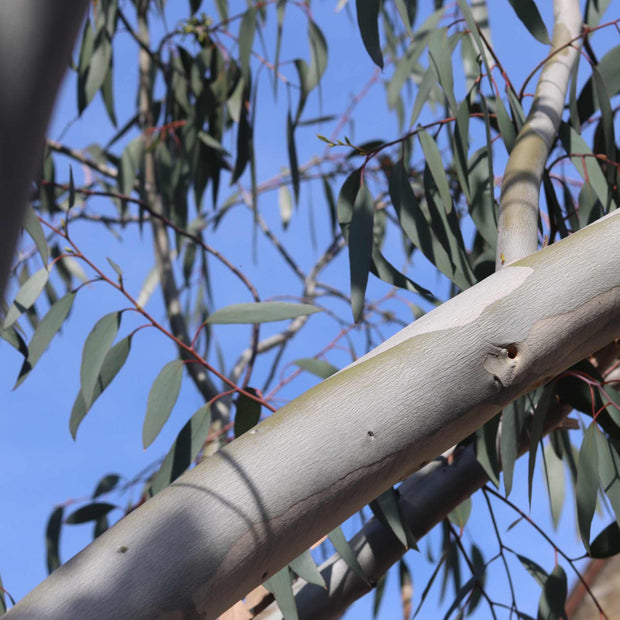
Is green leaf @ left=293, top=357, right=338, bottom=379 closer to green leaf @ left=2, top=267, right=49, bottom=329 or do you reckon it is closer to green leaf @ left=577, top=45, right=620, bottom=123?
green leaf @ left=2, top=267, right=49, bottom=329

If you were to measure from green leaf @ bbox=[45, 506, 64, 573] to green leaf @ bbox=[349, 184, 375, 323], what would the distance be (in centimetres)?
101

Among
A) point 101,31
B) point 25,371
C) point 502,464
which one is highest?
point 101,31

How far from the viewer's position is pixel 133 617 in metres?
0.43

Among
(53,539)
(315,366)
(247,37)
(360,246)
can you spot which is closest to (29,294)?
(315,366)

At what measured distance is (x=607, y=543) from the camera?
3.14 ft

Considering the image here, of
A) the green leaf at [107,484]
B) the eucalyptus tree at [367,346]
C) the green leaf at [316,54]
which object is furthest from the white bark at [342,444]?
the green leaf at [316,54]

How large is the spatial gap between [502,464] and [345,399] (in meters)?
0.47

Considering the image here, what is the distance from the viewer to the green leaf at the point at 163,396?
99 cm

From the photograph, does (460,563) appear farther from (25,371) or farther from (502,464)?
(25,371)

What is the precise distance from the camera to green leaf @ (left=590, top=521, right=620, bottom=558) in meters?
0.95

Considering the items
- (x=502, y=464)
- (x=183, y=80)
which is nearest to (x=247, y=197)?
(x=183, y=80)

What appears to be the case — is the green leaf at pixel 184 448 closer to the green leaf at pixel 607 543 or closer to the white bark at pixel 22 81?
the green leaf at pixel 607 543

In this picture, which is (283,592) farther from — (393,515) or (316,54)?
(316,54)

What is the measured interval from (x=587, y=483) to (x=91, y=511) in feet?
2.74
